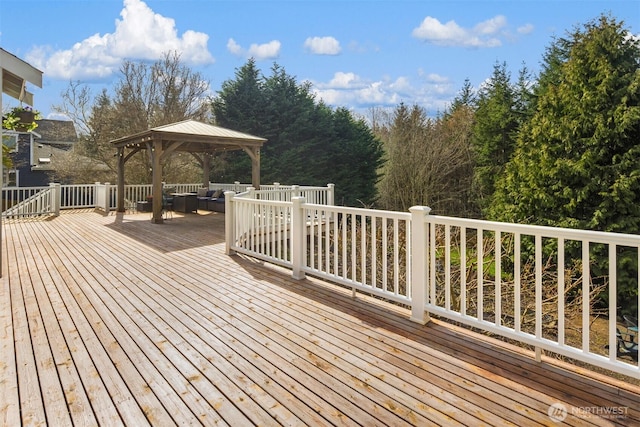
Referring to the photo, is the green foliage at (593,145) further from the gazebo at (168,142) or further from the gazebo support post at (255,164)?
the gazebo at (168,142)

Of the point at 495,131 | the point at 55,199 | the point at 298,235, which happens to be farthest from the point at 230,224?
the point at 495,131

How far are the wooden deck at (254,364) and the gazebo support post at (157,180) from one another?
5.00 metres

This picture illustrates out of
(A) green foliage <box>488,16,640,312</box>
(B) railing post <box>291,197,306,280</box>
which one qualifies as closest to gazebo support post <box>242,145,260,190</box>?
(B) railing post <box>291,197,306,280</box>

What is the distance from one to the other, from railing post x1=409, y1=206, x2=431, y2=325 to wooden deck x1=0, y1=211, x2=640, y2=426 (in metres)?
0.13

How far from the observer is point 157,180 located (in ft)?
30.1

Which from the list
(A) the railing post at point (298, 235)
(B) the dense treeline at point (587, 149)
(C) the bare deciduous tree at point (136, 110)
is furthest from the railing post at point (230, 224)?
(C) the bare deciduous tree at point (136, 110)

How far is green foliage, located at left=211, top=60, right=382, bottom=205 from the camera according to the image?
55.8 ft

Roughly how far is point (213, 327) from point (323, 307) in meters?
1.02

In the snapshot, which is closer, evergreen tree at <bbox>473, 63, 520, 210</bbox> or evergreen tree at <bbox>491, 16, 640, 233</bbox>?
evergreen tree at <bbox>491, 16, 640, 233</bbox>

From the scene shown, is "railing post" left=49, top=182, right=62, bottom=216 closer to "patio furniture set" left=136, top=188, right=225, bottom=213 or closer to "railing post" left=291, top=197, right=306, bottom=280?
"patio furniture set" left=136, top=188, right=225, bottom=213

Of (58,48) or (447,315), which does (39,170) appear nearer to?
(58,48)

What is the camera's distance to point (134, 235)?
7457 millimetres

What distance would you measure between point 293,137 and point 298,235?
45.5 feet

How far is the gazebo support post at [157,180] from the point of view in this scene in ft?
29.7
